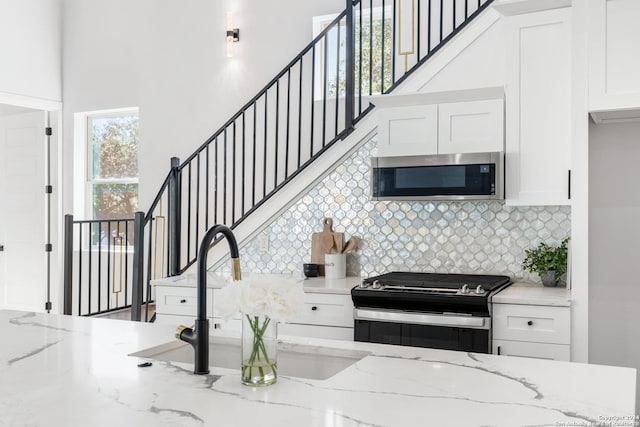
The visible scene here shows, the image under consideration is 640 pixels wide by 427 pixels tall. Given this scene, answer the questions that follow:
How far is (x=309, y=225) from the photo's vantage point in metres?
4.45

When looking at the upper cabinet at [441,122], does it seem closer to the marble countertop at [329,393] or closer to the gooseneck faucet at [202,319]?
the marble countertop at [329,393]

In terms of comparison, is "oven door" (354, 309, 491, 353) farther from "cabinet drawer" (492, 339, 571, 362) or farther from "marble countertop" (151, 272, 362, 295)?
"marble countertop" (151, 272, 362, 295)

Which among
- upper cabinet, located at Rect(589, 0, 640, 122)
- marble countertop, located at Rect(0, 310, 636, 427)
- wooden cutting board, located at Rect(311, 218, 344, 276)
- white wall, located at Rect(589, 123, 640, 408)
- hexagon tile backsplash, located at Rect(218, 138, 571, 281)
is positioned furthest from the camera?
wooden cutting board, located at Rect(311, 218, 344, 276)

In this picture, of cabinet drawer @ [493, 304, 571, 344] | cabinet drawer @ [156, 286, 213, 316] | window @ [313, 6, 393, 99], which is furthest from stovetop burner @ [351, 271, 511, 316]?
window @ [313, 6, 393, 99]

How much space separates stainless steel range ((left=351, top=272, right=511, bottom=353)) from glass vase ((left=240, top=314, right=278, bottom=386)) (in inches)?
74.9

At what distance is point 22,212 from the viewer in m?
6.60

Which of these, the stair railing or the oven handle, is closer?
the oven handle

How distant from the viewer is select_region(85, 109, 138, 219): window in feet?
20.6

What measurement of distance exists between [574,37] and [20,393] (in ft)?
9.86

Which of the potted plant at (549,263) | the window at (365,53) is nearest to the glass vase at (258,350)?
the potted plant at (549,263)

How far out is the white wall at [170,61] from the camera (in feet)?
17.6

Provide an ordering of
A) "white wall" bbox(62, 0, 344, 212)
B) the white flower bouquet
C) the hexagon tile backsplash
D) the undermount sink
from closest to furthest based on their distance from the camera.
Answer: the white flower bouquet → the undermount sink → the hexagon tile backsplash → "white wall" bbox(62, 0, 344, 212)

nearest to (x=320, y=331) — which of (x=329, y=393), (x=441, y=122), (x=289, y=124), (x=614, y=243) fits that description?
(x=441, y=122)

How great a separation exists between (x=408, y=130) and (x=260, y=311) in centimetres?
254
